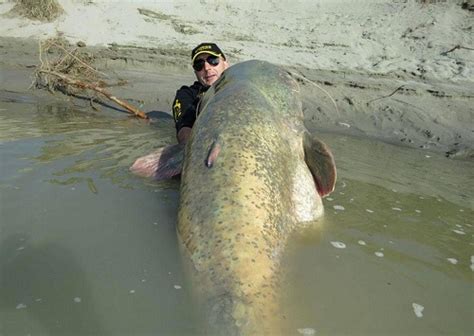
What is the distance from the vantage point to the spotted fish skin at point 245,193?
2.04 meters

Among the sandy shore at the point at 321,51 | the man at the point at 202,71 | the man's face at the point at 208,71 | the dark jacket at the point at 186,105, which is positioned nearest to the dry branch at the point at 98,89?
the sandy shore at the point at 321,51

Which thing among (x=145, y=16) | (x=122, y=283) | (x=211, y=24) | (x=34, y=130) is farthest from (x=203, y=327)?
(x=145, y=16)

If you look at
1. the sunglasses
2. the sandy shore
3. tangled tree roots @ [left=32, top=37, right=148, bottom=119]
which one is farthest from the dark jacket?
tangled tree roots @ [left=32, top=37, right=148, bottom=119]

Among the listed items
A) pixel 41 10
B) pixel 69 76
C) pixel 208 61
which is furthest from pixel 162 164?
pixel 41 10

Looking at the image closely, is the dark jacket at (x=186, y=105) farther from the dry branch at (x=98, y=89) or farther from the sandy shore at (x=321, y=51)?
the sandy shore at (x=321, y=51)

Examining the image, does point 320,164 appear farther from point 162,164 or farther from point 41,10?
point 41,10

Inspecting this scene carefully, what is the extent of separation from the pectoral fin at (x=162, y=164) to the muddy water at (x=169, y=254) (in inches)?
5.3

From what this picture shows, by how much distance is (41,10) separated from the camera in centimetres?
1179

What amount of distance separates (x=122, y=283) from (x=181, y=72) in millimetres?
6530

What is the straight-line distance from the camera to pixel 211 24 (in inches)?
429

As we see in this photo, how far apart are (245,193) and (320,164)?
779 mm

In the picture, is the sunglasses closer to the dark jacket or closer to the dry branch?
the dark jacket

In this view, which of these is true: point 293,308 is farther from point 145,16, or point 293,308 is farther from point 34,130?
point 145,16

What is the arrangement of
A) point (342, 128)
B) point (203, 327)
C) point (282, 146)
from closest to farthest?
point (203, 327), point (282, 146), point (342, 128)
